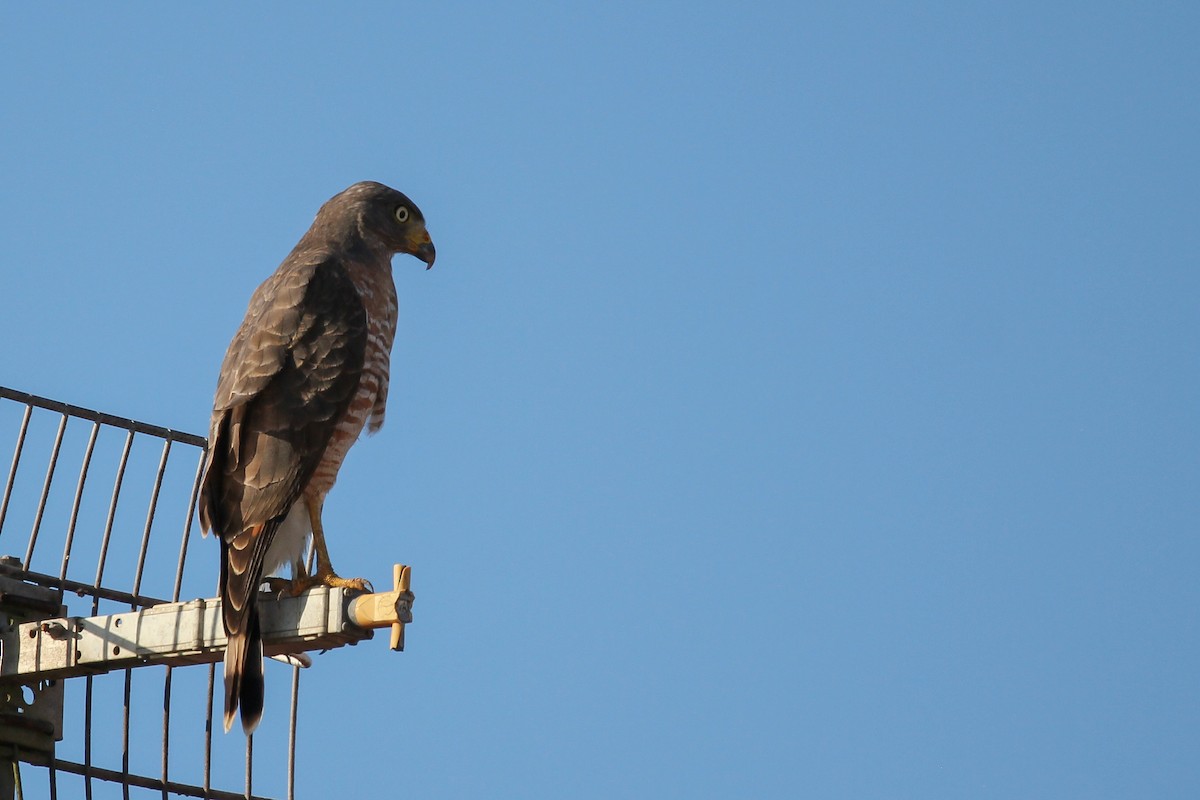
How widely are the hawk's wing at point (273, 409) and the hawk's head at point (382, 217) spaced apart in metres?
0.60

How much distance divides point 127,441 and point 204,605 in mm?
1955

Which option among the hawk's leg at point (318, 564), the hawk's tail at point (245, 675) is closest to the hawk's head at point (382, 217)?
the hawk's leg at point (318, 564)

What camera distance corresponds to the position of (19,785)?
25.6ft

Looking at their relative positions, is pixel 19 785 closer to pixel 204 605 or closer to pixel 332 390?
pixel 204 605

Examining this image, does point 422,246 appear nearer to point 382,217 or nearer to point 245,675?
point 382,217

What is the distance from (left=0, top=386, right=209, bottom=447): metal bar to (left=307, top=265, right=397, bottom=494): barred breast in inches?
33.3

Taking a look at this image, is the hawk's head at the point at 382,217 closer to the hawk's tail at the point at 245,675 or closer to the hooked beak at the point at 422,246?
the hooked beak at the point at 422,246

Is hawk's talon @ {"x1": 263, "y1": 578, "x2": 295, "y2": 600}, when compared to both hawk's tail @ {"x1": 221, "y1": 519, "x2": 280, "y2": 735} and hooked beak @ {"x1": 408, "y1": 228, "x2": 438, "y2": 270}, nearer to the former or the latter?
hawk's tail @ {"x1": 221, "y1": 519, "x2": 280, "y2": 735}

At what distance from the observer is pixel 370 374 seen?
26.8ft

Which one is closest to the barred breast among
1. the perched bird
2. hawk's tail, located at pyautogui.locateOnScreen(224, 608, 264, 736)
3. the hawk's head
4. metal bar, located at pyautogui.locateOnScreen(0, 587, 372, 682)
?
the perched bird

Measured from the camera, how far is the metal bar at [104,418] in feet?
26.8

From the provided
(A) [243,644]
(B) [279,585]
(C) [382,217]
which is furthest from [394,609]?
(C) [382,217]

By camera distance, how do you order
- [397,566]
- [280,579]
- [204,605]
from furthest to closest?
[280,579] → [204,605] → [397,566]

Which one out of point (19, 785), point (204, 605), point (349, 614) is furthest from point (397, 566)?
point (19, 785)
